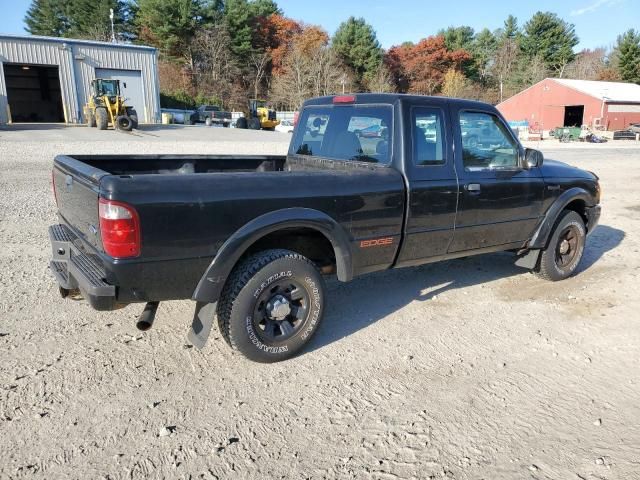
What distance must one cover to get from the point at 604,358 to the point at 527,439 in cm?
141

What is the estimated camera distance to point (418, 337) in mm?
4043

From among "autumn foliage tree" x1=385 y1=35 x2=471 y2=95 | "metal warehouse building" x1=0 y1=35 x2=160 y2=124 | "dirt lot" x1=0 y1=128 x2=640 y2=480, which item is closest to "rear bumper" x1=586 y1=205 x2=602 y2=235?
"dirt lot" x1=0 y1=128 x2=640 y2=480

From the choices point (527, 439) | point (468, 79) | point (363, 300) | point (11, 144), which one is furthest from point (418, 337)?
point (468, 79)

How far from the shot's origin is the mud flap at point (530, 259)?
207 inches

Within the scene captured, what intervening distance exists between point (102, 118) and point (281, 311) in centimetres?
2585

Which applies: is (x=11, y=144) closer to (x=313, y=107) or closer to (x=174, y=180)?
(x=313, y=107)

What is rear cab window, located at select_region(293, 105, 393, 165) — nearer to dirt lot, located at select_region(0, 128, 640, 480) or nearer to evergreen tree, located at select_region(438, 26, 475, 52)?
dirt lot, located at select_region(0, 128, 640, 480)

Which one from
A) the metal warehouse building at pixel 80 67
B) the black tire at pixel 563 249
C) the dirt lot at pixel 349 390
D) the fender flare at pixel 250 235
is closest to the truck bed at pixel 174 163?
the dirt lot at pixel 349 390

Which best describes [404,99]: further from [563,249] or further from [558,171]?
[563,249]

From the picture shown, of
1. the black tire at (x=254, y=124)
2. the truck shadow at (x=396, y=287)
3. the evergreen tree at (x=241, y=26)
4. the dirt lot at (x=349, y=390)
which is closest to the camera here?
the dirt lot at (x=349, y=390)

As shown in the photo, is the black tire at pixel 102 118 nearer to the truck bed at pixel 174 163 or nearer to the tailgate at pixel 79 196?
the truck bed at pixel 174 163

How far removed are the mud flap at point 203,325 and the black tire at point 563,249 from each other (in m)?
3.71

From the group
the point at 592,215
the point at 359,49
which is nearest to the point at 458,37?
the point at 359,49

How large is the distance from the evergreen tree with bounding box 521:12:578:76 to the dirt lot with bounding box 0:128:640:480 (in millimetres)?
82723
